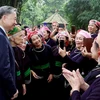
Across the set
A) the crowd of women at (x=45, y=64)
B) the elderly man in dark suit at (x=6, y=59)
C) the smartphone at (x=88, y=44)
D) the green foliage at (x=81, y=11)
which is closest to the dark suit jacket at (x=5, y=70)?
the elderly man in dark suit at (x=6, y=59)

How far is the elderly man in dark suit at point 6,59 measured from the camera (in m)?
3.12

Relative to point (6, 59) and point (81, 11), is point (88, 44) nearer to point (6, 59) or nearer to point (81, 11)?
point (6, 59)

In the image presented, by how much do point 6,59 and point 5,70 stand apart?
15 cm

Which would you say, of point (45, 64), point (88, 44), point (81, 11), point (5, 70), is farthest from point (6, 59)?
point (81, 11)

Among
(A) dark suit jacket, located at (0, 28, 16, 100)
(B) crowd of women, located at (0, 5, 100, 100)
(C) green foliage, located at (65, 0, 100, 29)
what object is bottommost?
(C) green foliage, located at (65, 0, 100, 29)

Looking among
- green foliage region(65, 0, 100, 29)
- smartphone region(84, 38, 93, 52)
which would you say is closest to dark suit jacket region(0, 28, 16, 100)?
smartphone region(84, 38, 93, 52)

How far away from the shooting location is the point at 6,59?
3.13m

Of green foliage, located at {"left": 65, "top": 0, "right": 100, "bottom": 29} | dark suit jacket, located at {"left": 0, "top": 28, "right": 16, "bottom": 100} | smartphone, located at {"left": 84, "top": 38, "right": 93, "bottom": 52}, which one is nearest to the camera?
dark suit jacket, located at {"left": 0, "top": 28, "right": 16, "bottom": 100}

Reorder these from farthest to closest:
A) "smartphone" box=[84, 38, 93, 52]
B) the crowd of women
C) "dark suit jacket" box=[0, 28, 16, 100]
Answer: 1. the crowd of women
2. "smartphone" box=[84, 38, 93, 52]
3. "dark suit jacket" box=[0, 28, 16, 100]

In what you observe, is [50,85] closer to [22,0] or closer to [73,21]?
[22,0]

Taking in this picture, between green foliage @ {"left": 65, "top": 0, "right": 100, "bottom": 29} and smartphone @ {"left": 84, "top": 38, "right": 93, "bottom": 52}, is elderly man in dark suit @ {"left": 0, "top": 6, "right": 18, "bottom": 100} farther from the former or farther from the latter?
green foliage @ {"left": 65, "top": 0, "right": 100, "bottom": 29}

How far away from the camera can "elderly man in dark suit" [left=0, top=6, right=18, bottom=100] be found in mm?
3121

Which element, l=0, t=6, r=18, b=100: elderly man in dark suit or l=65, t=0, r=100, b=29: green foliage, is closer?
l=0, t=6, r=18, b=100: elderly man in dark suit

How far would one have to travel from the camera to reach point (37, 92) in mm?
5379
